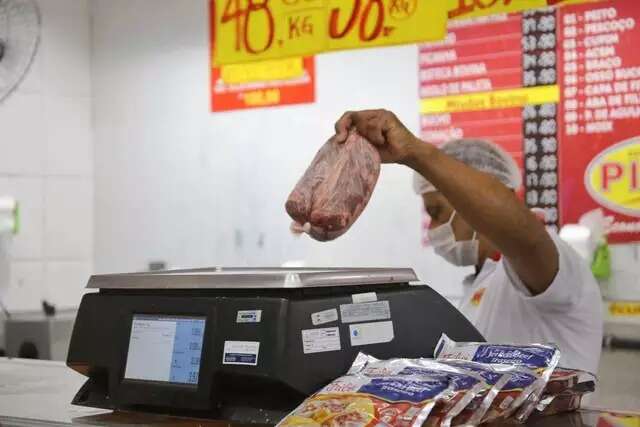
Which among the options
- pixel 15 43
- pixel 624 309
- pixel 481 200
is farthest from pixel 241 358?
pixel 15 43

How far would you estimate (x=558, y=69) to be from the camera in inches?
120

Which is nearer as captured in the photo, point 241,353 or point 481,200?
point 241,353

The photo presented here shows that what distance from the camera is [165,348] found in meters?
1.17

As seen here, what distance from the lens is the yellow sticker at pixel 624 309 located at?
9.48 feet

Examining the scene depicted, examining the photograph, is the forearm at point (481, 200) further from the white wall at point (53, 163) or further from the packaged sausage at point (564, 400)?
the white wall at point (53, 163)

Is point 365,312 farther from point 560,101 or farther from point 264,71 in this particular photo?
point 264,71

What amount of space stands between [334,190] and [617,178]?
188cm

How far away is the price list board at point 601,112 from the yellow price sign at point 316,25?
31.9 inches

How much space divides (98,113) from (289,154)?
106 centimetres

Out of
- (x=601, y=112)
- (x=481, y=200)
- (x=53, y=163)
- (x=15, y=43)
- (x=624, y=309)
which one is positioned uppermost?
(x=15, y=43)

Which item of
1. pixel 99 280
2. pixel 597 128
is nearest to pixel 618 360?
pixel 597 128

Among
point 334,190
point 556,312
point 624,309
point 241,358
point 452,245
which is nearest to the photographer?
point 241,358

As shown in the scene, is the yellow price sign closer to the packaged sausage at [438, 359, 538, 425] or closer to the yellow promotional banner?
the yellow promotional banner

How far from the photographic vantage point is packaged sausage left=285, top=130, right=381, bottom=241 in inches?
50.9
